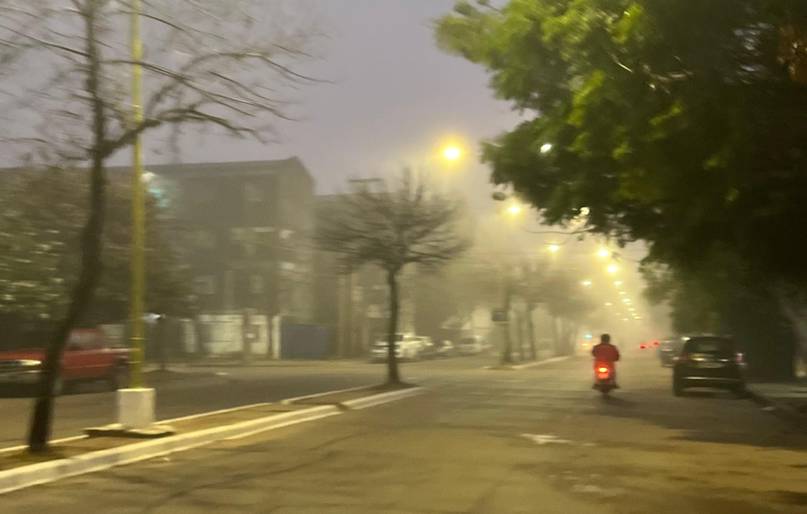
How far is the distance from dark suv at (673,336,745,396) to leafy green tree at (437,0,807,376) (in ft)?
31.4

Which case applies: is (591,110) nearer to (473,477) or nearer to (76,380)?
(473,477)

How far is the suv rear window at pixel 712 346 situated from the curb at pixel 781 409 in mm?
1409

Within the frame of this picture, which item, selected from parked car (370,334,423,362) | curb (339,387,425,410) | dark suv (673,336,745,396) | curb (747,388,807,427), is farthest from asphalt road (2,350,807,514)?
parked car (370,334,423,362)

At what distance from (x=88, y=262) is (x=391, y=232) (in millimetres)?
17383

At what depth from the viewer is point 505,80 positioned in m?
17.8

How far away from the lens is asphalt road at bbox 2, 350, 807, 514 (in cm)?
995

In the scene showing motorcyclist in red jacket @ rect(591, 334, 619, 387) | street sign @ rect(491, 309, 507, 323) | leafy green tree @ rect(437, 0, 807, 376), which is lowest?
motorcyclist in red jacket @ rect(591, 334, 619, 387)

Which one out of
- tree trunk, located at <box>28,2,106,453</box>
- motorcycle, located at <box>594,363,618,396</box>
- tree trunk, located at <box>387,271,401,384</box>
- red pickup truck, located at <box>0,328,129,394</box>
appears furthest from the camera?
tree trunk, located at <box>387,271,401,384</box>

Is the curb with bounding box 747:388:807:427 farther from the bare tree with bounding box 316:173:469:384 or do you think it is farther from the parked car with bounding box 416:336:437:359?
the parked car with bounding box 416:336:437:359

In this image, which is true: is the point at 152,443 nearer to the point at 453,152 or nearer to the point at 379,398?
the point at 379,398

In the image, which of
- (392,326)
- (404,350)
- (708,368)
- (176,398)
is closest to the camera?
(176,398)

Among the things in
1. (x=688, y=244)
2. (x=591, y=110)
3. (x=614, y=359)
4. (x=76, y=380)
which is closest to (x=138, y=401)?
(x=591, y=110)

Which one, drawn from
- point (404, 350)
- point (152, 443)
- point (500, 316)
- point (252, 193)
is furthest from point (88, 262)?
point (252, 193)

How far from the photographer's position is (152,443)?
13.8m
